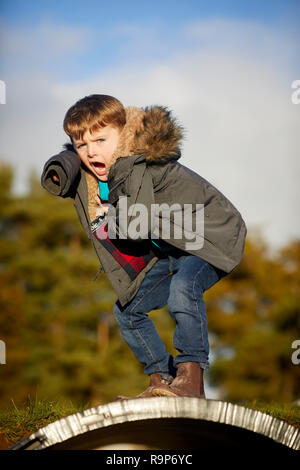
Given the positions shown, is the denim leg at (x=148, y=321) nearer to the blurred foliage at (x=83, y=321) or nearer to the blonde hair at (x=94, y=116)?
the blonde hair at (x=94, y=116)

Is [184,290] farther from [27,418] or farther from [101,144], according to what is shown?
[27,418]

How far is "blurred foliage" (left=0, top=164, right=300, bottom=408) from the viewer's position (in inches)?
974

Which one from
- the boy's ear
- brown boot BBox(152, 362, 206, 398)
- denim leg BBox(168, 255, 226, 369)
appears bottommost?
brown boot BBox(152, 362, 206, 398)

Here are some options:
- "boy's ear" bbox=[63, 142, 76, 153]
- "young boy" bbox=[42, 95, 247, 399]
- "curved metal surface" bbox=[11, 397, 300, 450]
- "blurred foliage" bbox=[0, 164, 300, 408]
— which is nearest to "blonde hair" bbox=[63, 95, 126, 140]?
"young boy" bbox=[42, 95, 247, 399]

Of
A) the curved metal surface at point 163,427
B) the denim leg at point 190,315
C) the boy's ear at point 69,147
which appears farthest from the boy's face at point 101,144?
the curved metal surface at point 163,427

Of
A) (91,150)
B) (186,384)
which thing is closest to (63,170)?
(91,150)

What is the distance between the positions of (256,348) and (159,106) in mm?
26261

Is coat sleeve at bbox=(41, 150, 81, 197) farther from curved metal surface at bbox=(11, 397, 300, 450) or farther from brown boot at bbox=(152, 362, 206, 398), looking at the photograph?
curved metal surface at bbox=(11, 397, 300, 450)

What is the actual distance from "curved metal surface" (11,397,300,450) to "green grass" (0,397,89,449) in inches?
39.9

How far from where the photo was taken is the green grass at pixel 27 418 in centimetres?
359

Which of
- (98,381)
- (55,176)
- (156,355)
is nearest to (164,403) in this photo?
(156,355)

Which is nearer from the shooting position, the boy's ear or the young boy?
the young boy

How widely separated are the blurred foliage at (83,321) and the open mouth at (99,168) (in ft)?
65.7

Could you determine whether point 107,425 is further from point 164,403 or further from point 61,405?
point 61,405
